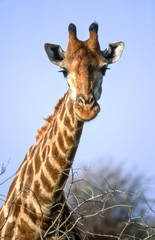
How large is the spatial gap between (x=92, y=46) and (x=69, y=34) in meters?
0.45

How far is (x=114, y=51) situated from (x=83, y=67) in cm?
136

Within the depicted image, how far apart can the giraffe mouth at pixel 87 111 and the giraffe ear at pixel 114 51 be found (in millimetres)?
1734

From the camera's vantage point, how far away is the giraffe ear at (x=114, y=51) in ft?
20.8

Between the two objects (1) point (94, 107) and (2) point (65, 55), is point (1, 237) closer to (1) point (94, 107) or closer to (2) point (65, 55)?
(1) point (94, 107)

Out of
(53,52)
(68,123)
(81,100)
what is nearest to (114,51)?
(53,52)

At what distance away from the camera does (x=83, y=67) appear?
5223 millimetres

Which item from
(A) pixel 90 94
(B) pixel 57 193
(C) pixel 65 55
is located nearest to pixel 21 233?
→ (B) pixel 57 193

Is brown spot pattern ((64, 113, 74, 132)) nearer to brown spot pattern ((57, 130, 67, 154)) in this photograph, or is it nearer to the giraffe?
the giraffe

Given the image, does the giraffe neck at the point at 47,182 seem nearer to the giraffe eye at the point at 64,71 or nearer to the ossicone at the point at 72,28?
the giraffe eye at the point at 64,71

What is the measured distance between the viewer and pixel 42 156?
18.2 feet

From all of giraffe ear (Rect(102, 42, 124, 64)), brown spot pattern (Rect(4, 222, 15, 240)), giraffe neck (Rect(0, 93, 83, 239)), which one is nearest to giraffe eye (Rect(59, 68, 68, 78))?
giraffe neck (Rect(0, 93, 83, 239))

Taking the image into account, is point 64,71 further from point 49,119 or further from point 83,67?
point 49,119

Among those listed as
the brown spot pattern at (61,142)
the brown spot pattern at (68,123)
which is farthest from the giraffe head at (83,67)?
the brown spot pattern at (61,142)

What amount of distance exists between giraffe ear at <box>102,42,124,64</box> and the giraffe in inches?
24.1
